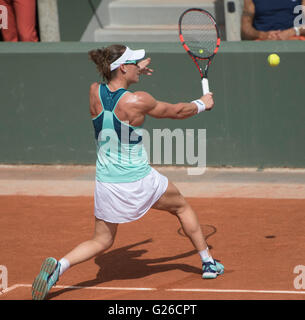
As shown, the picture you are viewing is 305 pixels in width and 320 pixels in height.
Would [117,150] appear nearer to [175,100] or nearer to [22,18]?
[175,100]

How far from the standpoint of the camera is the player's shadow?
715cm

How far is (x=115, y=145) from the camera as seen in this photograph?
6.49 m

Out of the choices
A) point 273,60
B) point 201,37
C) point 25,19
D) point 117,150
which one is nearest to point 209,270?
point 117,150

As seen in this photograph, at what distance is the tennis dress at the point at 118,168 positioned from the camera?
21.2 ft

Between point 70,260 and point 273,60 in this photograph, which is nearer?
point 70,260

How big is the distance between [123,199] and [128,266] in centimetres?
116

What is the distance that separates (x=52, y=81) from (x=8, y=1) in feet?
6.68

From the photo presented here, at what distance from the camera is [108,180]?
6555 mm

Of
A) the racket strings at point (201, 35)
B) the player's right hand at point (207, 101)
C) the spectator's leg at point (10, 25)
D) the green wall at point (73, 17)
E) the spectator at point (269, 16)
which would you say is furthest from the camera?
the green wall at point (73, 17)

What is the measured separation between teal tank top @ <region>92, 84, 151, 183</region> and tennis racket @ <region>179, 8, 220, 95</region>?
123 cm

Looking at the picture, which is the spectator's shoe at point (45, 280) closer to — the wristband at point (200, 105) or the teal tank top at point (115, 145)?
the teal tank top at point (115, 145)

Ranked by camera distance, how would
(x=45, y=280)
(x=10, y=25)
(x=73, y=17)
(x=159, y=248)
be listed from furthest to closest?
(x=73, y=17)
(x=10, y=25)
(x=159, y=248)
(x=45, y=280)

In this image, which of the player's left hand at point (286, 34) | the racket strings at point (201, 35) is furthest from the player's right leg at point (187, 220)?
the player's left hand at point (286, 34)

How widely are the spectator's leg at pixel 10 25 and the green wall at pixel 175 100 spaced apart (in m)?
1.38
